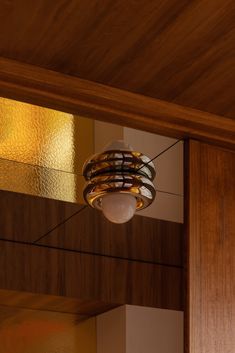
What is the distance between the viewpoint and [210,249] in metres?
2.10

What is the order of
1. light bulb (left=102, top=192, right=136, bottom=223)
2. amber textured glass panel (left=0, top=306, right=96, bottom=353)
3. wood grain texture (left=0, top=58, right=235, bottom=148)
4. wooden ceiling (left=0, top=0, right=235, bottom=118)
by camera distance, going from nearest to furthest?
1. wooden ceiling (left=0, top=0, right=235, bottom=118)
2. wood grain texture (left=0, top=58, right=235, bottom=148)
3. light bulb (left=102, top=192, right=136, bottom=223)
4. amber textured glass panel (left=0, top=306, right=96, bottom=353)

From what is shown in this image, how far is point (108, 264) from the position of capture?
79.7 inches

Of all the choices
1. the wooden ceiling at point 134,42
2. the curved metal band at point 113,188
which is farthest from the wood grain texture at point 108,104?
the curved metal band at point 113,188

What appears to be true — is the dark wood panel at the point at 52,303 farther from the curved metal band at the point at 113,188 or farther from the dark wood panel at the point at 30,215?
the curved metal band at the point at 113,188

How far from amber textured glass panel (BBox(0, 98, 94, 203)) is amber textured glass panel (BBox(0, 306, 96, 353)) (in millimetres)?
364

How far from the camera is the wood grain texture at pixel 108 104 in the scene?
1.89 metres

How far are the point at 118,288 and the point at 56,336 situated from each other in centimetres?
35

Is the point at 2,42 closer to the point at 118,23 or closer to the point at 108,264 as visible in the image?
the point at 118,23

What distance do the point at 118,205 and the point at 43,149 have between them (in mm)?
233

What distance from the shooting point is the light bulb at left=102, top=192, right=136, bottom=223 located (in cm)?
199

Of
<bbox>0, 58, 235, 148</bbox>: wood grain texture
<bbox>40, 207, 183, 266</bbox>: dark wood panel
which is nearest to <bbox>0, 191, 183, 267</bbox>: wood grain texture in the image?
<bbox>40, 207, 183, 266</bbox>: dark wood panel

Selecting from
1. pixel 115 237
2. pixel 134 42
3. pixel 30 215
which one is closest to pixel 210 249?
pixel 115 237

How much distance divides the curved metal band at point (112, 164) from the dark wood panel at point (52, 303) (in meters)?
0.32

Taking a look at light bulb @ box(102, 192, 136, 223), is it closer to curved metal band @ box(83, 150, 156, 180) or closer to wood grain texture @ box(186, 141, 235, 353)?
curved metal band @ box(83, 150, 156, 180)
